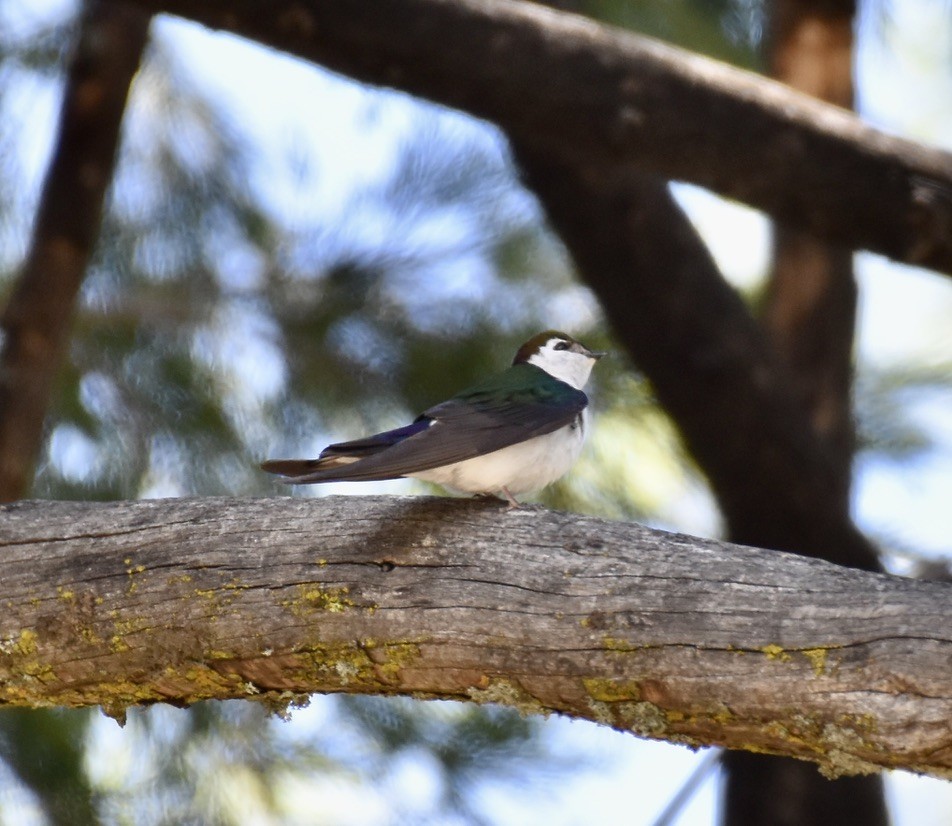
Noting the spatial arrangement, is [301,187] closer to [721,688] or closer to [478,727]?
[478,727]

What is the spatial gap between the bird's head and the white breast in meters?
0.82

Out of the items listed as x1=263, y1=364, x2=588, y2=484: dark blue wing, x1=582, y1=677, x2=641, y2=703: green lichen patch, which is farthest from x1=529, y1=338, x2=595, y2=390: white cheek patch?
x1=582, y1=677, x2=641, y2=703: green lichen patch

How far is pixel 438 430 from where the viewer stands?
2.44m

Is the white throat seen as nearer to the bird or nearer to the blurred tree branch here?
the bird

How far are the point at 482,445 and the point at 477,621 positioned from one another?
44 centimetres

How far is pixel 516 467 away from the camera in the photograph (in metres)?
2.60

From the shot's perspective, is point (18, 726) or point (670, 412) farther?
point (670, 412)

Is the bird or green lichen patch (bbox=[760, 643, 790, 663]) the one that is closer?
green lichen patch (bbox=[760, 643, 790, 663])

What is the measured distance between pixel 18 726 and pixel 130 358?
53.7 inches

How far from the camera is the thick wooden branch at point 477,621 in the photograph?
73.7 inches

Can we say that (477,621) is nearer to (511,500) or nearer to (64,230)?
(511,500)

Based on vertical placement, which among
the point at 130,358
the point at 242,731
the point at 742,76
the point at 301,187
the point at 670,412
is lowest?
the point at 242,731

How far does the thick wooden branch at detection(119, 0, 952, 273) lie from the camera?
10.7ft

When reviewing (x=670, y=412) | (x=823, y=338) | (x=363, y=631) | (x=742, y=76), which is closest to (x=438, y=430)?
(x=363, y=631)
